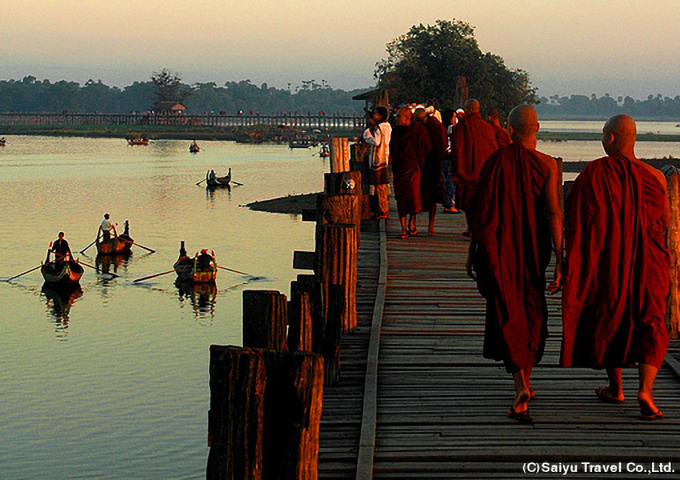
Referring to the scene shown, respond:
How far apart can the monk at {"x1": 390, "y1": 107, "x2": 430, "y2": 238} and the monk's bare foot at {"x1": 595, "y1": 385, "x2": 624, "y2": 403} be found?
6.17 metres

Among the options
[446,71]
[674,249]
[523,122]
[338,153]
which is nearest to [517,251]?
[523,122]

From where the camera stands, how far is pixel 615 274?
521 centimetres

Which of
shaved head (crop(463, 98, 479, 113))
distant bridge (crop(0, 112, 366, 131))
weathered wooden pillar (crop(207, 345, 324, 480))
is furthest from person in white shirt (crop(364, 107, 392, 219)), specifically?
distant bridge (crop(0, 112, 366, 131))

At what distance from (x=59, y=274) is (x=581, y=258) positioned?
2579 cm

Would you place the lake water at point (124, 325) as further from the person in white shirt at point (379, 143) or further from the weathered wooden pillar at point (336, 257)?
the weathered wooden pillar at point (336, 257)

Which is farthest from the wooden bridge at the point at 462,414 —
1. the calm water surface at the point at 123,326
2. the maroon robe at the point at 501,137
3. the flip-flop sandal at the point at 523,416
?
the calm water surface at the point at 123,326

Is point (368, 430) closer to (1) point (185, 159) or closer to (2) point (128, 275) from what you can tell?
(2) point (128, 275)

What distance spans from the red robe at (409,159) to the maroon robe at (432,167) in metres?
0.10

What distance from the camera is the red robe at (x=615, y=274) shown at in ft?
17.1

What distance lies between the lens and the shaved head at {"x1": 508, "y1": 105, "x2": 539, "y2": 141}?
5520 millimetres

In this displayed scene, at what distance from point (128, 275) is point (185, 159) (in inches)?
A: 2344

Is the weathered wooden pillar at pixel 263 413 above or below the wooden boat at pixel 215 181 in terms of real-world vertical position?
above

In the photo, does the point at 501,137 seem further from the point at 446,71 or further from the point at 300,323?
the point at 446,71

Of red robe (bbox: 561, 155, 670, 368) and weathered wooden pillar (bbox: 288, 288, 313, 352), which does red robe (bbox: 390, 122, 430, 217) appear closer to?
weathered wooden pillar (bbox: 288, 288, 313, 352)
